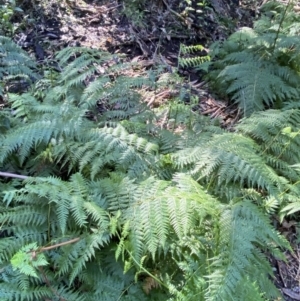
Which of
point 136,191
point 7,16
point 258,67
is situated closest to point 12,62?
point 7,16

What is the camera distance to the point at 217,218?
7.60 ft

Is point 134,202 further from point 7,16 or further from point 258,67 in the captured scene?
point 7,16

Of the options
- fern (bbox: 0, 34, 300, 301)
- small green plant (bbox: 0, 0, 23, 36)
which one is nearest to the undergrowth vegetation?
fern (bbox: 0, 34, 300, 301)

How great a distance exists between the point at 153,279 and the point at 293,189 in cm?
115

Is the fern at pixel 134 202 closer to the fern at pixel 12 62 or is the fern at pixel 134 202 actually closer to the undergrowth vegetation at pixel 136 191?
the undergrowth vegetation at pixel 136 191

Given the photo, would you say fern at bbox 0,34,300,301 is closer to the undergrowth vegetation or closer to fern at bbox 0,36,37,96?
the undergrowth vegetation

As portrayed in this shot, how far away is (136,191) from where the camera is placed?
7.74 feet

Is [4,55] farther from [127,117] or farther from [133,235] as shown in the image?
[133,235]

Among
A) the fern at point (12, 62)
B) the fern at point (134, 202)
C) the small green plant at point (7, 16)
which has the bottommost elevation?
the fern at point (134, 202)

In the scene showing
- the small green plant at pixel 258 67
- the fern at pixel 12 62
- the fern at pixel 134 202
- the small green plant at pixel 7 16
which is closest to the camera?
the fern at pixel 134 202

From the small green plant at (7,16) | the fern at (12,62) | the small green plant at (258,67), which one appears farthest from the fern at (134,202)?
the small green plant at (7,16)

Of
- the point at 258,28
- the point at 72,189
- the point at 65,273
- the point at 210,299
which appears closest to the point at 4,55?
the point at 72,189

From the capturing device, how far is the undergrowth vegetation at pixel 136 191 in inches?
83.9

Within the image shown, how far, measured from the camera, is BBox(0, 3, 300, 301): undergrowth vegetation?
2131 millimetres
